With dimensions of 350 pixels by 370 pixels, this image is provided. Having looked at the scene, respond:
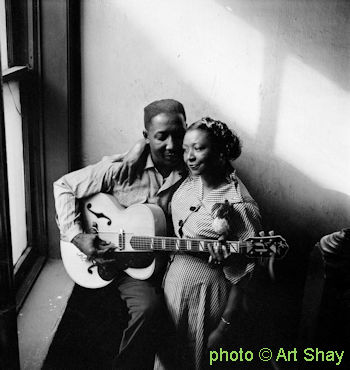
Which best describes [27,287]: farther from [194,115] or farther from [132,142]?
[194,115]

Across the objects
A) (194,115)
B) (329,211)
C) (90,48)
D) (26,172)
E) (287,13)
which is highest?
(287,13)

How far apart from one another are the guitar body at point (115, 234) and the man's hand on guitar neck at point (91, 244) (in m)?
0.02

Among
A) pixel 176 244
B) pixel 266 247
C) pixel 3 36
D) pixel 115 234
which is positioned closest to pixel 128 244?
pixel 115 234

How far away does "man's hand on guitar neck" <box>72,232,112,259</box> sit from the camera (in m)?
1.59

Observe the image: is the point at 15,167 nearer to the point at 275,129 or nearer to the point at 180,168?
the point at 180,168

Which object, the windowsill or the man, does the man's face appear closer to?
the man

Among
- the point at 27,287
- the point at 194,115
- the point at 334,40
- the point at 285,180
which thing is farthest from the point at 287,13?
the point at 27,287

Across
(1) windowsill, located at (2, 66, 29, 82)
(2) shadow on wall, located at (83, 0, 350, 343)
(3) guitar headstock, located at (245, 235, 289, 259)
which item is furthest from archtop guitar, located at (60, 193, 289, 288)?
(1) windowsill, located at (2, 66, 29, 82)

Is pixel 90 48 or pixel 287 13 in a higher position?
pixel 287 13

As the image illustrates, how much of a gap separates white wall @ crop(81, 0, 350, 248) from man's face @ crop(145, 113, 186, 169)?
8.0 inches

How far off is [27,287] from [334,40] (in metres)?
1.34

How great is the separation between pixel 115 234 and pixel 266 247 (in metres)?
0.49

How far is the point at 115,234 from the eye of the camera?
1592 millimetres

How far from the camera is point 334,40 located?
5.50ft
